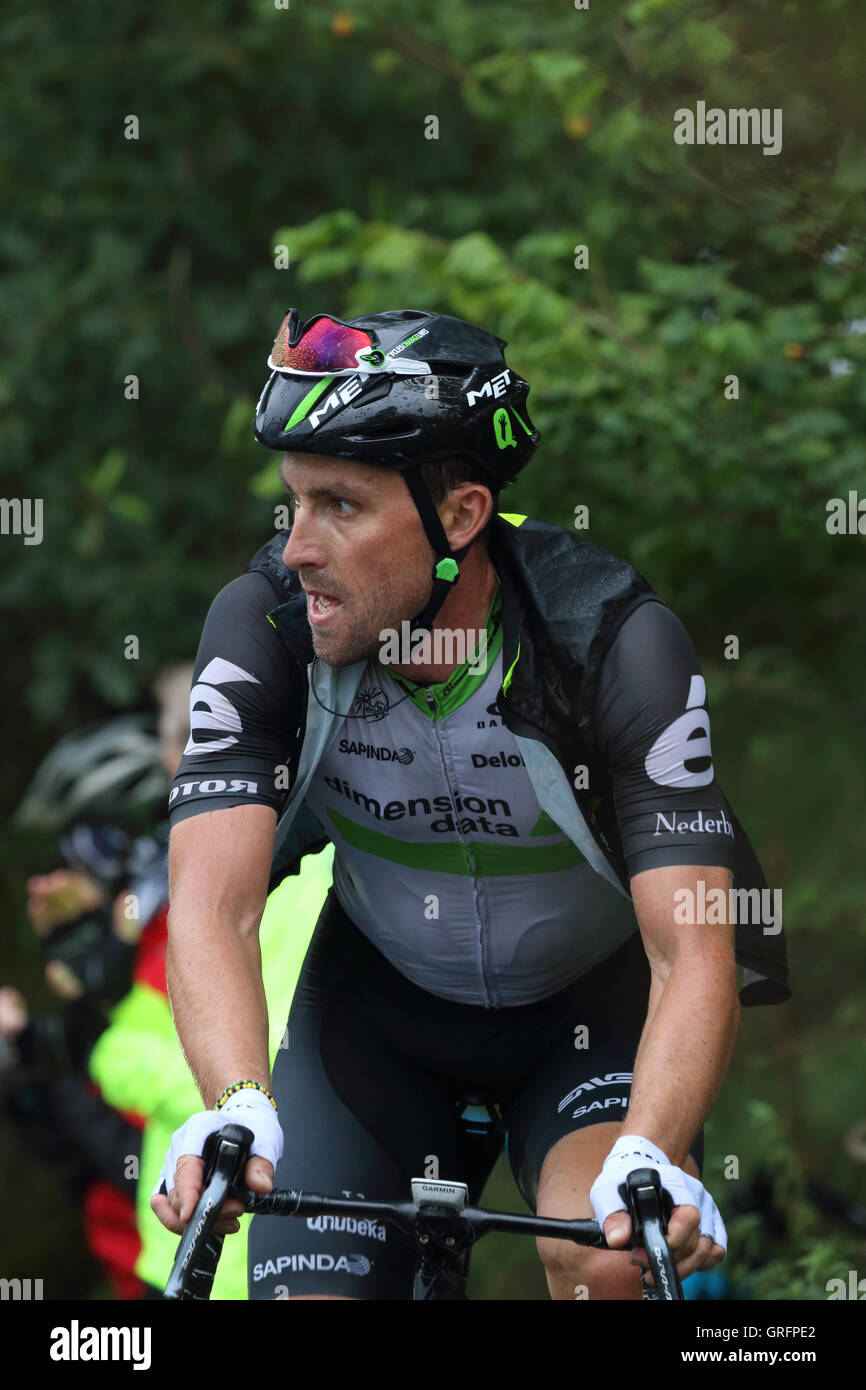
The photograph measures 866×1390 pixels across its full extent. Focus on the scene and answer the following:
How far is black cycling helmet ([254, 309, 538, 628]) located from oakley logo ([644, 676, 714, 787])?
1.62 feet

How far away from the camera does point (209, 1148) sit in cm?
260

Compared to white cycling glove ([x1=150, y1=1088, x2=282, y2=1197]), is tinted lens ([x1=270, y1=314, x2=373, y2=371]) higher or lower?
higher

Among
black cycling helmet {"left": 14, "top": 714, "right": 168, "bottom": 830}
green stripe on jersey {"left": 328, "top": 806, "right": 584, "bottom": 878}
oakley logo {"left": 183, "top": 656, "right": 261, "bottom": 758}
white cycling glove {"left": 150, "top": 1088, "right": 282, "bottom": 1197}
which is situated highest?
black cycling helmet {"left": 14, "top": 714, "right": 168, "bottom": 830}

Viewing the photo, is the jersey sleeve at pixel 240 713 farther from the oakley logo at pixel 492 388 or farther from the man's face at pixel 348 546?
the oakley logo at pixel 492 388

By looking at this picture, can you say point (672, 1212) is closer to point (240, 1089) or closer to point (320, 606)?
point (240, 1089)

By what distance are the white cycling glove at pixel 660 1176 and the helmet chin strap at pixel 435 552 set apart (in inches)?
40.0

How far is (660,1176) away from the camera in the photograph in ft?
8.58

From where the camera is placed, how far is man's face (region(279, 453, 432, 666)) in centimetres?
305

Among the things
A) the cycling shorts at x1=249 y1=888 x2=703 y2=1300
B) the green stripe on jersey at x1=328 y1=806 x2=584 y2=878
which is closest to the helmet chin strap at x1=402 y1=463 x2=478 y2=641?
the green stripe on jersey at x1=328 y1=806 x2=584 y2=878

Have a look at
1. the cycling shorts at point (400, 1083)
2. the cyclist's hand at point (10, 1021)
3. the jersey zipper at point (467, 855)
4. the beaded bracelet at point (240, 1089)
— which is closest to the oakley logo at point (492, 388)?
the jersey zipper at point (467, 855)

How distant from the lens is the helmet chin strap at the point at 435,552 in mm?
3117

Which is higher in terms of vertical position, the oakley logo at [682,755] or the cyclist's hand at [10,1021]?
the cyclist's hand at [10,1021]

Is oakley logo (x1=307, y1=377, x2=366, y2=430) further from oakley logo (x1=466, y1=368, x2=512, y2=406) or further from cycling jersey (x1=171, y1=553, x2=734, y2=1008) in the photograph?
cycling jersey (x1=171, y1=553, x2=734, y2=1008)
